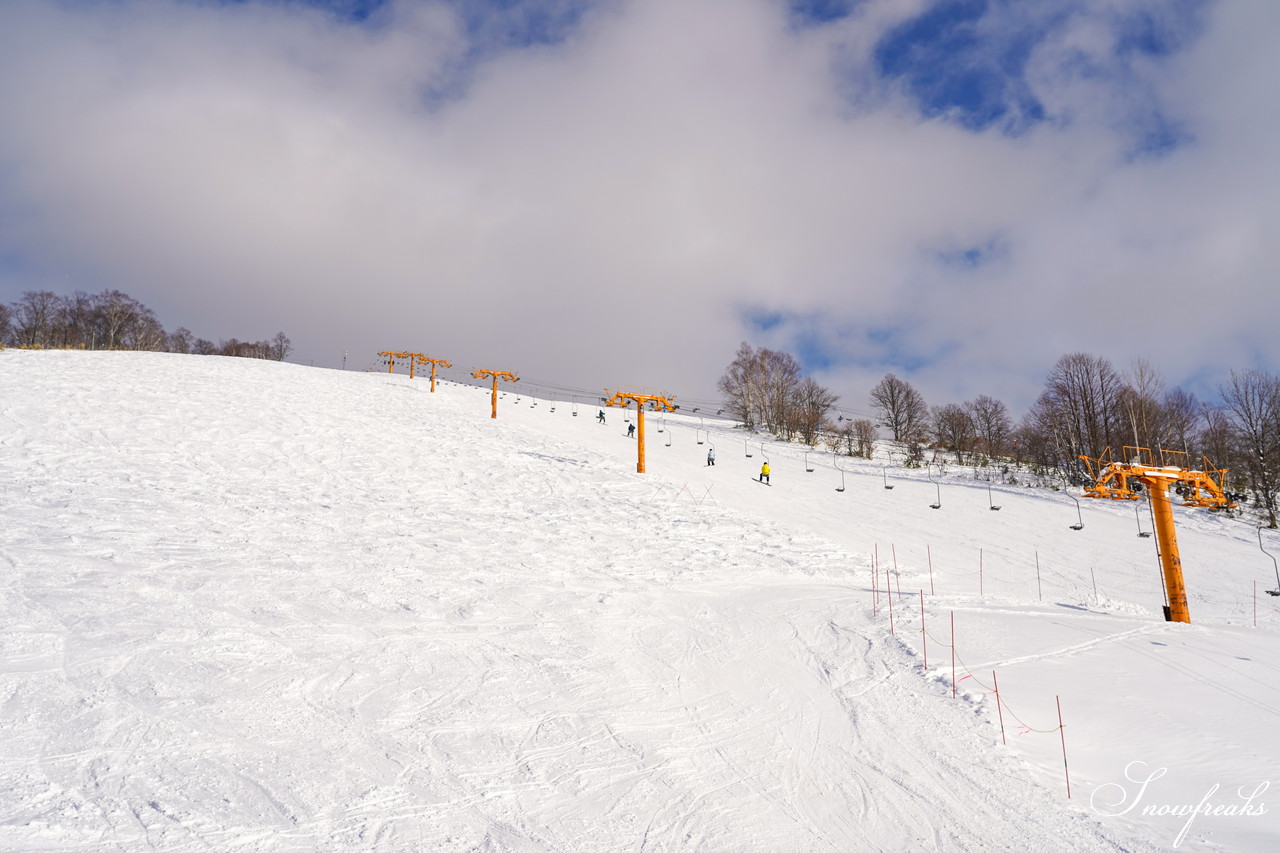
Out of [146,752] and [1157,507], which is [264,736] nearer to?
[146,752]

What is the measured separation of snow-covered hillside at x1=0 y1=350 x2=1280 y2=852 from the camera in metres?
5.70

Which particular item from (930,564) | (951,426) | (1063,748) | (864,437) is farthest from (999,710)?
(951,426)

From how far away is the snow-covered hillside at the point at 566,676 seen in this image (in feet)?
18.7

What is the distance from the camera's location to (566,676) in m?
9.09

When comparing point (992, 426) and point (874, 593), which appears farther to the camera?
point (992, 426)

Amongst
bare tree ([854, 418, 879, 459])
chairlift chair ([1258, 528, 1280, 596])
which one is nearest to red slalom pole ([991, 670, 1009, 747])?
chairlift chair ([1258, 528, 1280, 596])

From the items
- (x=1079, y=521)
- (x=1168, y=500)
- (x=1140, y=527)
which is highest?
(x=1168, y=500)

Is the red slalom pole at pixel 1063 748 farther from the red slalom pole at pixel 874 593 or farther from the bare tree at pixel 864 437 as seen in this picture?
the bare tree at pixel 864 437

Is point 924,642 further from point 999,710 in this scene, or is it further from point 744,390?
point 744,390

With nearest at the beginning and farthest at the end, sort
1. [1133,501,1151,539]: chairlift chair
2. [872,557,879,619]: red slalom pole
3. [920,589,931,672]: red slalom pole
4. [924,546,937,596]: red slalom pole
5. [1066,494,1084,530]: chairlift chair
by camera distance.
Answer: [920,589,931,672]: red slalom pole → [872,557,879,619]: red slalom pole → [924,546,937,596]: red slalom pole → [1133,501,1151,539]: chairlift chair → [1066,494,1084,530]: chairlift chair

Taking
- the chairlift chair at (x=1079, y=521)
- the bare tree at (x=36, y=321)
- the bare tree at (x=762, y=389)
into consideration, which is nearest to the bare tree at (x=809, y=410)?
the bare tree at (x=762, y=389)

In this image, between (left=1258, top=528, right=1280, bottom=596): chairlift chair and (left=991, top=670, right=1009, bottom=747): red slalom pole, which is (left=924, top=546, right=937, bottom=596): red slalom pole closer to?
(left=991, top=670, right=1009, bottom=747): red slalom pole

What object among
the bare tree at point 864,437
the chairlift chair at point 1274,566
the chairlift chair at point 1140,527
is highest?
the bare tree at point 864,437

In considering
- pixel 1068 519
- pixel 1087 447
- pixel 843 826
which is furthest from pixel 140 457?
pixel 1087 447
